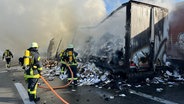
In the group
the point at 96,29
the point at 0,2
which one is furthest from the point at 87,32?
the point at 0,2

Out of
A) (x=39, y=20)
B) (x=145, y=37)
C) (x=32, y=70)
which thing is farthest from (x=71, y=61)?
(x=39, y=20)

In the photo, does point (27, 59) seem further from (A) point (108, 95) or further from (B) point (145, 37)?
Result: (B) point (145, 37)

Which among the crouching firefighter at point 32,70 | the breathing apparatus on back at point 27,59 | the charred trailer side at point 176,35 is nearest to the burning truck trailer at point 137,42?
the charred trailer side at point 176,35

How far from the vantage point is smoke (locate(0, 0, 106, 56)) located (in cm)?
1662

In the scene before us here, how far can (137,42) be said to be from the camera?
8.87 meters

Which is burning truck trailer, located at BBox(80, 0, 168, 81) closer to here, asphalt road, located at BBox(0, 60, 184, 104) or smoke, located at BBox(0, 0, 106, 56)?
asphalt road, located at BBox(0, 60, 184, 104)

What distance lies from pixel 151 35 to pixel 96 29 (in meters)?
3.69

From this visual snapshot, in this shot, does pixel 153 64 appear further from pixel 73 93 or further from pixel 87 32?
pixel 87 32

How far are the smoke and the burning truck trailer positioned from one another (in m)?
5.49

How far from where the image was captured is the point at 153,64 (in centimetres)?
923

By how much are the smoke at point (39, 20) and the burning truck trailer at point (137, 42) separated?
5.49 m

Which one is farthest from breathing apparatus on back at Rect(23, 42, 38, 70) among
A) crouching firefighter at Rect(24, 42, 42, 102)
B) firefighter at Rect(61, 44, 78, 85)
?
firefighter at Rect(61, 44, 78, 85)

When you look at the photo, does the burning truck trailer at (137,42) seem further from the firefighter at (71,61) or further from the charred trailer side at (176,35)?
the charred trailer side at (176,35)

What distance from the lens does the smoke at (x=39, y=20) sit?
16.6 meters
